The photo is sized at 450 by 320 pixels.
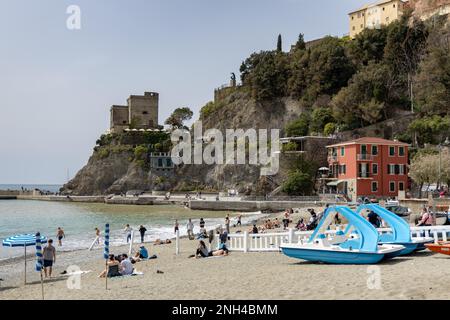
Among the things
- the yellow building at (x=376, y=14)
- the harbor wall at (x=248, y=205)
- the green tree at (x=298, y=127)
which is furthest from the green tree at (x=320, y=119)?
the yellow building at (x=376, y=14)

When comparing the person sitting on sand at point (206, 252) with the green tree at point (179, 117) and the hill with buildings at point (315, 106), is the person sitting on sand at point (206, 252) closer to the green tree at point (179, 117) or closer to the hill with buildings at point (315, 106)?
the hill with buildings at point (315, 106)

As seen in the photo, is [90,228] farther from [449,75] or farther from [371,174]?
[449,75]

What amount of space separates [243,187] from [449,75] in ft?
108

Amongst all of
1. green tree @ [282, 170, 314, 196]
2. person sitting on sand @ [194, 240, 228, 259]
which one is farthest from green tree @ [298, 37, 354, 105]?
person sitting on sand @ [194, 240, 228, 259]

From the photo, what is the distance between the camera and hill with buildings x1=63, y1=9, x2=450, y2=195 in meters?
67.4

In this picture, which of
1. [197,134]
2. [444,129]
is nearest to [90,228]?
[444,129]

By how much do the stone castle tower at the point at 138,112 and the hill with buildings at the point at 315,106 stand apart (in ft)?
55.7

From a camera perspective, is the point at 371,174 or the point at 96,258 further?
the point at 371,174

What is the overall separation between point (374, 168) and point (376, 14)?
49.4m

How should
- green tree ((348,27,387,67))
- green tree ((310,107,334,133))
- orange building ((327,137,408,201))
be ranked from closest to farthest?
orange building ((327,137,408,201)) < green tree ((310,107,334,133)) < green tree ((348,27,387,67))

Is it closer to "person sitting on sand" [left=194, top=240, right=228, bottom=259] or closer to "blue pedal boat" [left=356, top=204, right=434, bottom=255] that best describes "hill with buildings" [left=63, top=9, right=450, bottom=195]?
"person sitting on sand" [left=194, top=240, right=228, bottom=259]

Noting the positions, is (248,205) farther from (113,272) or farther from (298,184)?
(113,272)

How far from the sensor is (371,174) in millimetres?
57500

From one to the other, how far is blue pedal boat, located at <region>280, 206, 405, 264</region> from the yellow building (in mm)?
82579
